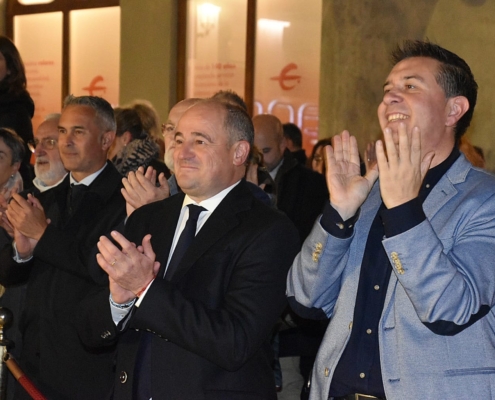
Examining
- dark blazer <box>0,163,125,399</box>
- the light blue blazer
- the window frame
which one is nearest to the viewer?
the light blue blazer

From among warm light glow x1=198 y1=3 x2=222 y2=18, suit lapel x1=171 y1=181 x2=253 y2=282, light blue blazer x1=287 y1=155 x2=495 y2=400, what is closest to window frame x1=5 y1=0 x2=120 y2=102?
warm light glow x1=198 y1=3 x2=222 y2=18

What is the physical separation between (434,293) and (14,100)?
12.9 ft

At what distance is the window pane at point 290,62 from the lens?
1011cm

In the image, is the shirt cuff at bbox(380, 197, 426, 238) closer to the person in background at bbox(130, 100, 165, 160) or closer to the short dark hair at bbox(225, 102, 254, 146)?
the short dark hair at bbox(225, 102, 254, 146)

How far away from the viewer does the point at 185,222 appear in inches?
127

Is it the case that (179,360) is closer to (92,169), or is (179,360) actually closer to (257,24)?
(92,169)

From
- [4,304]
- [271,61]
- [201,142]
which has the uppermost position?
[271,61]

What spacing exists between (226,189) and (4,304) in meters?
1.91

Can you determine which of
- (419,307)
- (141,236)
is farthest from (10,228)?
(419,307)

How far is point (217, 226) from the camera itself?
3.11m

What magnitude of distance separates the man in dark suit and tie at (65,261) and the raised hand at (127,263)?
0.86 metres

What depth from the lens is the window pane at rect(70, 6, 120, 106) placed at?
1225 centimetres

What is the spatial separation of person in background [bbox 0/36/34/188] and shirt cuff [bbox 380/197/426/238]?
3.57 metres

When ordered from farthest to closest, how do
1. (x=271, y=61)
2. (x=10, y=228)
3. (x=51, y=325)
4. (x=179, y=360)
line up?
1. (x=271, y=61)
2. (x=10, y=228)
3. (x=51, y=325)
4. (x=179, y=360)
